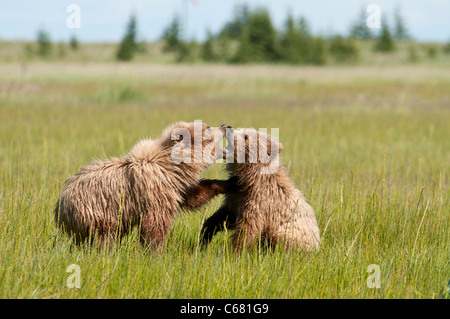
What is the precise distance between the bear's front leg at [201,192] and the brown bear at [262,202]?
0.51 ft

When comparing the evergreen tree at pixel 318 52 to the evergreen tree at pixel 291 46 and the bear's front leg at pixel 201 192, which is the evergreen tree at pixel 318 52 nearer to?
the evergreen tree at pixel 291 46

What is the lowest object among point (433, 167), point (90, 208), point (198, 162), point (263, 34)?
point (433, 167)

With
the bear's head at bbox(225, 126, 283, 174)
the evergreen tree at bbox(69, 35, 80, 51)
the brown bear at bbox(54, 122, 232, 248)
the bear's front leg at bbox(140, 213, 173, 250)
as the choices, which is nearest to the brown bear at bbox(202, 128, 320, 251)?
the bear's head at bbox(225, 126, 283, 174)

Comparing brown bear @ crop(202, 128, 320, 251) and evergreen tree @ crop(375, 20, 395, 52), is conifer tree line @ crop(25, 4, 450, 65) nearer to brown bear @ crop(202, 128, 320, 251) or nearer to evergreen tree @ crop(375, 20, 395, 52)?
evergreen tree @ crop(375, 20, 395, 52)

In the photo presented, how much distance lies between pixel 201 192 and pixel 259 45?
2192 inches

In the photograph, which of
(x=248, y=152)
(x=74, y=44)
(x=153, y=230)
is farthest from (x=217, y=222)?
(x=74, y=44)

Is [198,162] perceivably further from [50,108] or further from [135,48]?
[135,48]

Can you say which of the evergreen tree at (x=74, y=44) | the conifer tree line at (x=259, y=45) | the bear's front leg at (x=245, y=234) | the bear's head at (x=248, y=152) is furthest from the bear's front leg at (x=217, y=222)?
the evergreen tree at (x=74, y=44)

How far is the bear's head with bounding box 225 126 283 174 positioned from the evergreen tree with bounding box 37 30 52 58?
2587 inches

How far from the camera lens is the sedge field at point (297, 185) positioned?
12.2 feet

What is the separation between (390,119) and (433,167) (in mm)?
6442

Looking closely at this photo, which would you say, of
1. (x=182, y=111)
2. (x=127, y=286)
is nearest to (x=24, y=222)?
(x=127, y=286)

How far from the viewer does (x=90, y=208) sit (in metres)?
4.25

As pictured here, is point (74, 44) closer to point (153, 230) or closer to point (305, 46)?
point (305, 46)
